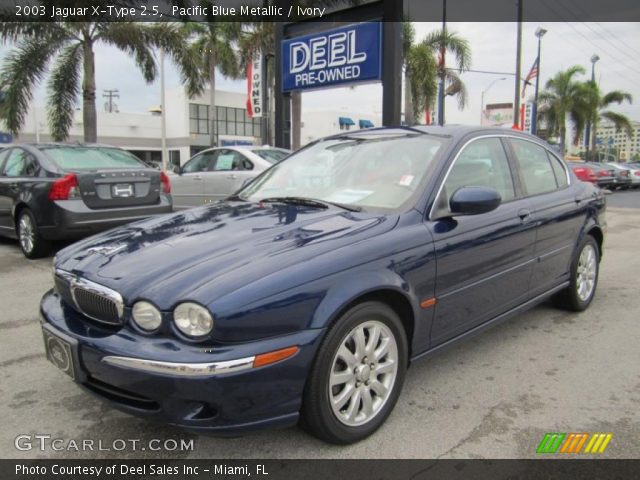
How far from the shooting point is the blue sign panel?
968 cm

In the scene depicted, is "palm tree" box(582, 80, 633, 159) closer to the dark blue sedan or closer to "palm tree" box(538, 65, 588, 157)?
"palm tree" box(538, 65, 588, 157)

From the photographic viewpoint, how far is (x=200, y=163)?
10203 millimetres

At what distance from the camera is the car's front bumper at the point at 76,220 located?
6.50 m

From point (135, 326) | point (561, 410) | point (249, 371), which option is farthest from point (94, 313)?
point (561, 410)

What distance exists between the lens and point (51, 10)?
14.5 m

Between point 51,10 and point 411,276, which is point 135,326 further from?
point 51,10

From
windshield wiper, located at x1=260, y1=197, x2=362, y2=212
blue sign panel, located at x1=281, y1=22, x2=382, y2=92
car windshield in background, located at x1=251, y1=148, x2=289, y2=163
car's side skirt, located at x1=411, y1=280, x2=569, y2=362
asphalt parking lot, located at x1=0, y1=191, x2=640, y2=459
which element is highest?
blue sign panel, located at x1=281, y1=22, x2=382, y2=92

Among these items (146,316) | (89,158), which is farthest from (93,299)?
(89,158)

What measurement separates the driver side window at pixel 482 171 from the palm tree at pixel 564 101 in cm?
3671

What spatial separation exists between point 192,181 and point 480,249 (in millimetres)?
7655

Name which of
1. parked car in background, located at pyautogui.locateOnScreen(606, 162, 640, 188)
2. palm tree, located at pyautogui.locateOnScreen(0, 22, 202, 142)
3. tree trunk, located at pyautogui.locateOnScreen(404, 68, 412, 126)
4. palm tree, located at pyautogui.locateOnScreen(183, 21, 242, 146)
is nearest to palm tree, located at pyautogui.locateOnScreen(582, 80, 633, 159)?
parked car in background, located at pyautogui.locateOnScreen(606, 162, 640, 188)

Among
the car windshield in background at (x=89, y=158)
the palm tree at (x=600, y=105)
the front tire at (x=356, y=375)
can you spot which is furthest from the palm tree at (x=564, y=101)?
the front tire at (x=356, y=375)

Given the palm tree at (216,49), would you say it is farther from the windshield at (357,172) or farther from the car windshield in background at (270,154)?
the windshield at (357,172)

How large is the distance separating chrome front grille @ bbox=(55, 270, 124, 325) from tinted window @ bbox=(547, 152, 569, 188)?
3.54 meters
